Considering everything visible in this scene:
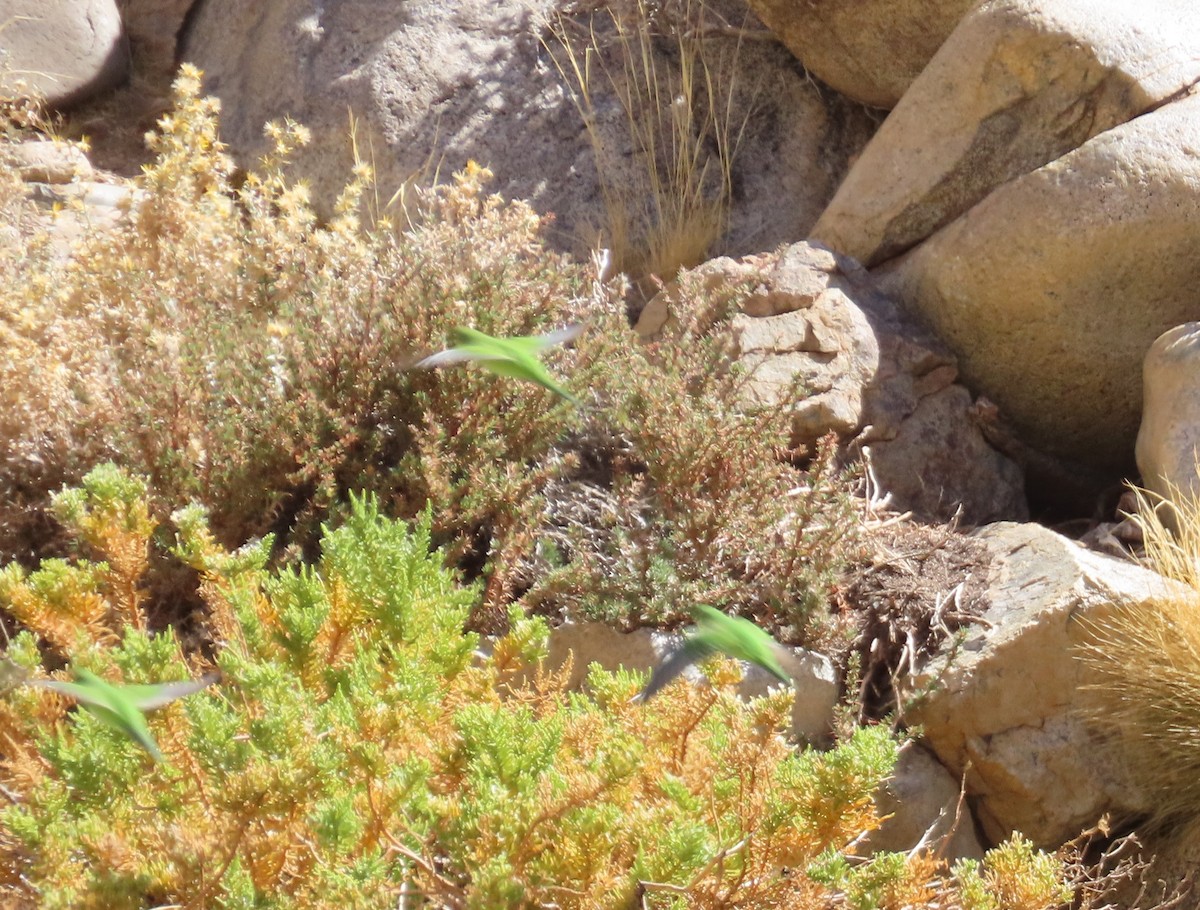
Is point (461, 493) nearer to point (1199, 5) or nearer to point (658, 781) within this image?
point (658, 781)

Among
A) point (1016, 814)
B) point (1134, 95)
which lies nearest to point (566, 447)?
point (1016, 814)

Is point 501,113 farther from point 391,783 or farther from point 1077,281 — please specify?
point 391,783

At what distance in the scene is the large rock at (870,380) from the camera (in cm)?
388

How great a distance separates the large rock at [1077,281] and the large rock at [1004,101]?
158 millimetres

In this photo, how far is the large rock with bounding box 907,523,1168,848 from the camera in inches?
119

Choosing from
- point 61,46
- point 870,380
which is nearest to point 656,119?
point 870,380

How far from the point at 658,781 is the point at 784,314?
2373 mm

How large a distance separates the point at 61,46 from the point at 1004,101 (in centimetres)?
447

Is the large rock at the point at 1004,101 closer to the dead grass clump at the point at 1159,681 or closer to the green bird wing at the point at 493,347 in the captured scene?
the dead grass clump at the point at 1159,681

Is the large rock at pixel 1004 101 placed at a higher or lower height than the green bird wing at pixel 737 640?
higher

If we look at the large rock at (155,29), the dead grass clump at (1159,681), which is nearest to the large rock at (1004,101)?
the dead grass clump at (1159,681)

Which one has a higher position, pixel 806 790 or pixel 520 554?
pixel 806 790

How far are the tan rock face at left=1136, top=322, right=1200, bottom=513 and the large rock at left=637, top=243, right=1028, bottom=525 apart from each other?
21.5 inches

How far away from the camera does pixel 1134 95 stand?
4062 millimetres
